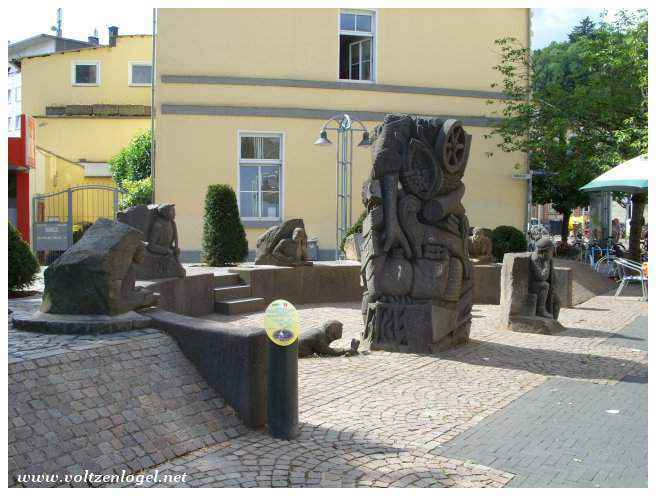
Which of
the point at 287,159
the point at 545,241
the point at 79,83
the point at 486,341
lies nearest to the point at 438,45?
the point at 287,159

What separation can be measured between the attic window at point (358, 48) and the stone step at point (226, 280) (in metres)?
9.50

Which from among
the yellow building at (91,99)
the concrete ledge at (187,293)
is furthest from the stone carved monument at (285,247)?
the yellow building at (91,99)

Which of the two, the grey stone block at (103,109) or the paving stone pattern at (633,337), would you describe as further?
the grey stone block at (103,109)

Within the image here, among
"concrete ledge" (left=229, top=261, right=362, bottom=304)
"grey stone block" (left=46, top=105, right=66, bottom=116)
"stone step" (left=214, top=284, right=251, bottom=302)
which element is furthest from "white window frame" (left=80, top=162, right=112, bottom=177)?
"stone step" (left=214, top=284, right=251, bottom=302)

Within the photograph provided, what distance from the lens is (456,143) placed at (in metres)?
9.64

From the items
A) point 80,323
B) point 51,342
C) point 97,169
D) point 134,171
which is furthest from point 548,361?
point 97,169

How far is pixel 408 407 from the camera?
665 centimetres

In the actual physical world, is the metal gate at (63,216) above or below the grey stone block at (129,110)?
below

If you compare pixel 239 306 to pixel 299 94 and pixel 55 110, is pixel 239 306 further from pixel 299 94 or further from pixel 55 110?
pixel 55 110

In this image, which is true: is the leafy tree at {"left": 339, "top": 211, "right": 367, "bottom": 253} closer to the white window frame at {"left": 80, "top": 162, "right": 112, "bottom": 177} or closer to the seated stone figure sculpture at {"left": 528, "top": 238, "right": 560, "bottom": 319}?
the seated stone figure sculpture at {"left": 528, "top": 238, "right": 560, "bottom": 319}

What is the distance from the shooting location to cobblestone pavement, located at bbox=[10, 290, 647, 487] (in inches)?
192

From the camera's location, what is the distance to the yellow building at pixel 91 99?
101ft

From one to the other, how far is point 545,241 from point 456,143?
259cm

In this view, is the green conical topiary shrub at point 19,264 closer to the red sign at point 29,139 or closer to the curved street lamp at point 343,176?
the curved street lamp at point 343,176
